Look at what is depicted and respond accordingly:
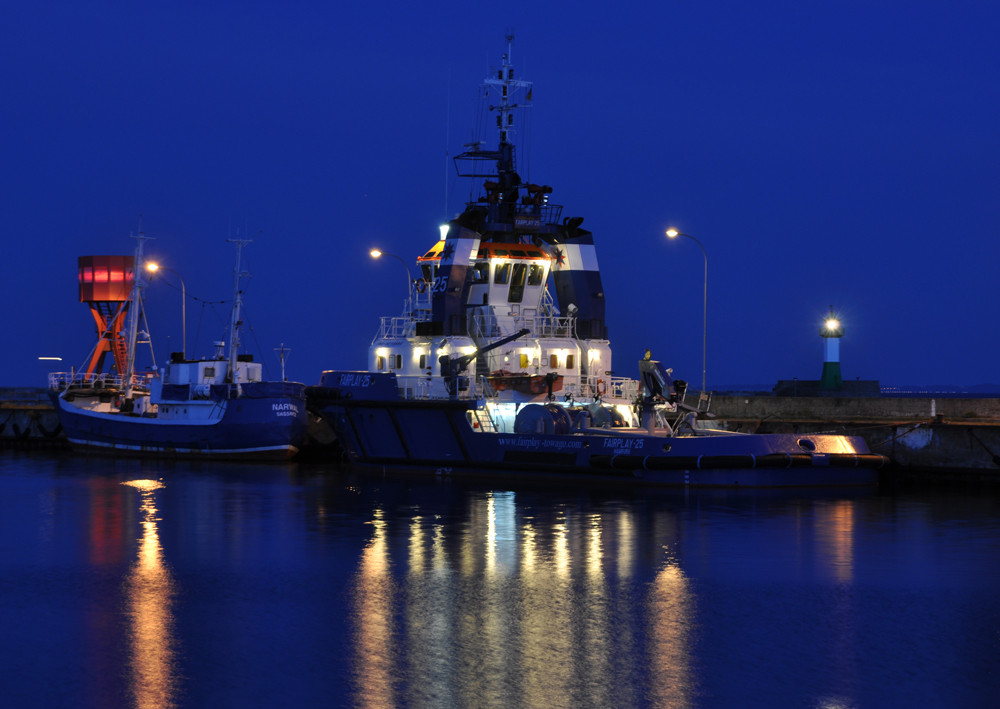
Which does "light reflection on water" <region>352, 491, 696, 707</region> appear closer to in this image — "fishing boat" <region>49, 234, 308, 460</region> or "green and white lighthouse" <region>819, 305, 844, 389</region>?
"fishing boat" <region>49, 234, 308, 460</region>

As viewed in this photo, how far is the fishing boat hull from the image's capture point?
30.5m

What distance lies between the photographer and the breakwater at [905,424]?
33.7 m

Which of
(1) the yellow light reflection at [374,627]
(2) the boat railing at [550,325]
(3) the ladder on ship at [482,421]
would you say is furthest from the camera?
(2) the boat railing at [550,325]

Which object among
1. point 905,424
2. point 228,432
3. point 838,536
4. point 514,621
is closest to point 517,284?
point 905,424

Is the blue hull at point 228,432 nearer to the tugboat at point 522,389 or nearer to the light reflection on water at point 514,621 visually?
the tugboat at point 522,389

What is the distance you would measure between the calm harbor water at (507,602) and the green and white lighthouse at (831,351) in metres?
21.2

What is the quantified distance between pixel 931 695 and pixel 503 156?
91.9ft

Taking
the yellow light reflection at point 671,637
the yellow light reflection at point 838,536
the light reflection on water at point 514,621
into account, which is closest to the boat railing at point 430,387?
the light reflection on water at point 514,621

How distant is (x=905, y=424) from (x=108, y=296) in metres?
39.4

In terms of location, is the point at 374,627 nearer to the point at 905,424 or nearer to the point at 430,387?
the point at 430,387

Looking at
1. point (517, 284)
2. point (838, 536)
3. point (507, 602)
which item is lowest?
point (507, 602)

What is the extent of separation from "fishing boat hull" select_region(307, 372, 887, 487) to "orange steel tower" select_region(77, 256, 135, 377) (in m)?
26.2

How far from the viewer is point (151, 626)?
51.3ft

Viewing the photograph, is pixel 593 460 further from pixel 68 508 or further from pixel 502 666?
pixel 502 666
